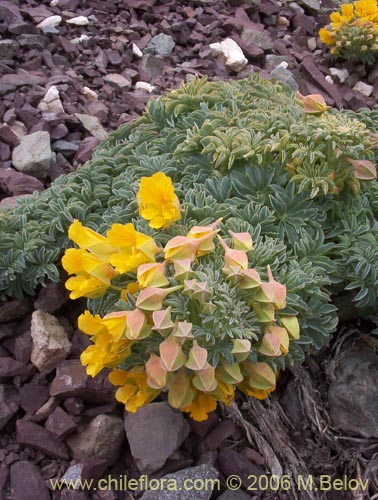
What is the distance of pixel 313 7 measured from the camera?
5.27 meters

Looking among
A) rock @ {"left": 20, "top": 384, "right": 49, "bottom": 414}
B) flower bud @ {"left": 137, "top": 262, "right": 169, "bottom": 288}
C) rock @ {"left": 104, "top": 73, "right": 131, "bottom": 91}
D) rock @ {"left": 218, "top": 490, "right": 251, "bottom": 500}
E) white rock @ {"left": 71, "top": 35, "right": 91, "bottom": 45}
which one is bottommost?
rock @ {"left": 218, "top": 490, "right": 251, "bottom": 500}

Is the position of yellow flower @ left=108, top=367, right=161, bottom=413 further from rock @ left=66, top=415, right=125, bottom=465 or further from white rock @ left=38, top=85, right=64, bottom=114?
white rock @ left=38, top=85, right=64, bottom=114

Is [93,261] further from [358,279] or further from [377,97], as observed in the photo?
[377,97]

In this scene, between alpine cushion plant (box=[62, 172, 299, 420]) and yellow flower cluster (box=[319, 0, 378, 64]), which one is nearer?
alpine cushion plant (box=[62, 172, 299, 420])

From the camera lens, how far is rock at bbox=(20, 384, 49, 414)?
2359mm

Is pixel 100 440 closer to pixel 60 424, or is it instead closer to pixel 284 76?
pixel 60 424

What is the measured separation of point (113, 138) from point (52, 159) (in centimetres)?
54

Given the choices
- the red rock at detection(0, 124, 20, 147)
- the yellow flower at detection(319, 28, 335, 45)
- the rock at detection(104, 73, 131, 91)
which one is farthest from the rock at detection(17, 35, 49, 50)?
the yellow flower at detection(319, 28, 335, 45)

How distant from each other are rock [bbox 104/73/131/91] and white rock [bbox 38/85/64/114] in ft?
1.51

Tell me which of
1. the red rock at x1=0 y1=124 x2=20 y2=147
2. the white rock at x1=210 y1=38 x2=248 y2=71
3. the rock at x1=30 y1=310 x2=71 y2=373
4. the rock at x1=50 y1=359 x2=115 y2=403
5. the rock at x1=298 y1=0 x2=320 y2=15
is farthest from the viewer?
the rock at x1=298 y1=0 x2=320 y2=15

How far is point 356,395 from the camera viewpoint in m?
2.42

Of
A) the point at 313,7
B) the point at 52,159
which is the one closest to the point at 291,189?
the point at 52,159

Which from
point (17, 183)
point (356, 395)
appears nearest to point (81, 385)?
point (356, 395)

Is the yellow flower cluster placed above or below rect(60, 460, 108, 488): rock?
above
